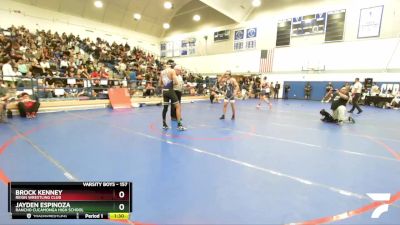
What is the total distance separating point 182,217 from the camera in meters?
2.15

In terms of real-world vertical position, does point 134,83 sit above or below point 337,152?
above

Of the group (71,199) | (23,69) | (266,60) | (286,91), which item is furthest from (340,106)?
(266,60)

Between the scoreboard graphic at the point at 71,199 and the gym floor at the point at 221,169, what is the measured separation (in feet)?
2.10

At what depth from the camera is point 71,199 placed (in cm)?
152

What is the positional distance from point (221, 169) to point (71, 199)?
2207 millimetres

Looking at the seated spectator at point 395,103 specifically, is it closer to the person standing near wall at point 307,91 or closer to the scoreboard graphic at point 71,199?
the person standing near wall at point 307,91

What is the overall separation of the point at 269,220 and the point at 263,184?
0.77m

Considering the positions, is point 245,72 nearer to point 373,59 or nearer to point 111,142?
point 373,59

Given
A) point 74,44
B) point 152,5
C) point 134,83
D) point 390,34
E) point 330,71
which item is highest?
point 152,5

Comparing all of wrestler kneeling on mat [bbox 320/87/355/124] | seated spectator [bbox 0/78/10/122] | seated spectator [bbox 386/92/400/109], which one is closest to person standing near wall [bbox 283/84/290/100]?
seated spectator [bbox 386/92/400/109]

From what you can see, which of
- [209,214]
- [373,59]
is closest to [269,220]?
[209,214]

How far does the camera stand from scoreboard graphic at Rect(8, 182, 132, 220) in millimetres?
1517

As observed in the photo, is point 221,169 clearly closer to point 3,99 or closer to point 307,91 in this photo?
point 3,99

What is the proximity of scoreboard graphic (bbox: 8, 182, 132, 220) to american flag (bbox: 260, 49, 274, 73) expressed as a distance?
2146 centimetres
